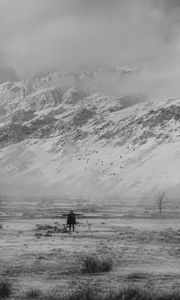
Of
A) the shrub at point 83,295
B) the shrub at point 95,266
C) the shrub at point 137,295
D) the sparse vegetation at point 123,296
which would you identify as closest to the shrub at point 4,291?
the sparse vegetation at point 123,296

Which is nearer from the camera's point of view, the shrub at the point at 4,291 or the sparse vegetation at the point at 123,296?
the sparse vegetation at the point at 123,296

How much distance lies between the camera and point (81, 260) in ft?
96.7

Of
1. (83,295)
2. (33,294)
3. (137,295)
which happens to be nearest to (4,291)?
(33,294)

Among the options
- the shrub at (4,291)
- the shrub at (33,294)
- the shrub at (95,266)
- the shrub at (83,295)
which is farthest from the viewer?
the shrub at (95,266)

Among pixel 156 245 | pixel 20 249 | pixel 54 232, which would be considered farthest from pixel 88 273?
pixel 54 232

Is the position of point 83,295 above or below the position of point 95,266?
below

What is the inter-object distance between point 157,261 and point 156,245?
874 centimetres

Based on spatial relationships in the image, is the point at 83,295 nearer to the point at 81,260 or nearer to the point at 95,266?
the point at 95,266

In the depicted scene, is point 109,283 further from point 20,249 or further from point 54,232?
point 54,232

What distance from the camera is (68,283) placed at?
22000 mm

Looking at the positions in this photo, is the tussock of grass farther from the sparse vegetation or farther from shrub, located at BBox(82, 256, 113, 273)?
shrub, located at BBox(82, 256, 113, 273)

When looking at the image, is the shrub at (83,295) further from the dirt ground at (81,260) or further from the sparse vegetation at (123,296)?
the dirt ground at (81,260)

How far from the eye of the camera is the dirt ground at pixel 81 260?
2223cm

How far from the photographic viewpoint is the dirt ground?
22234 millimetres
